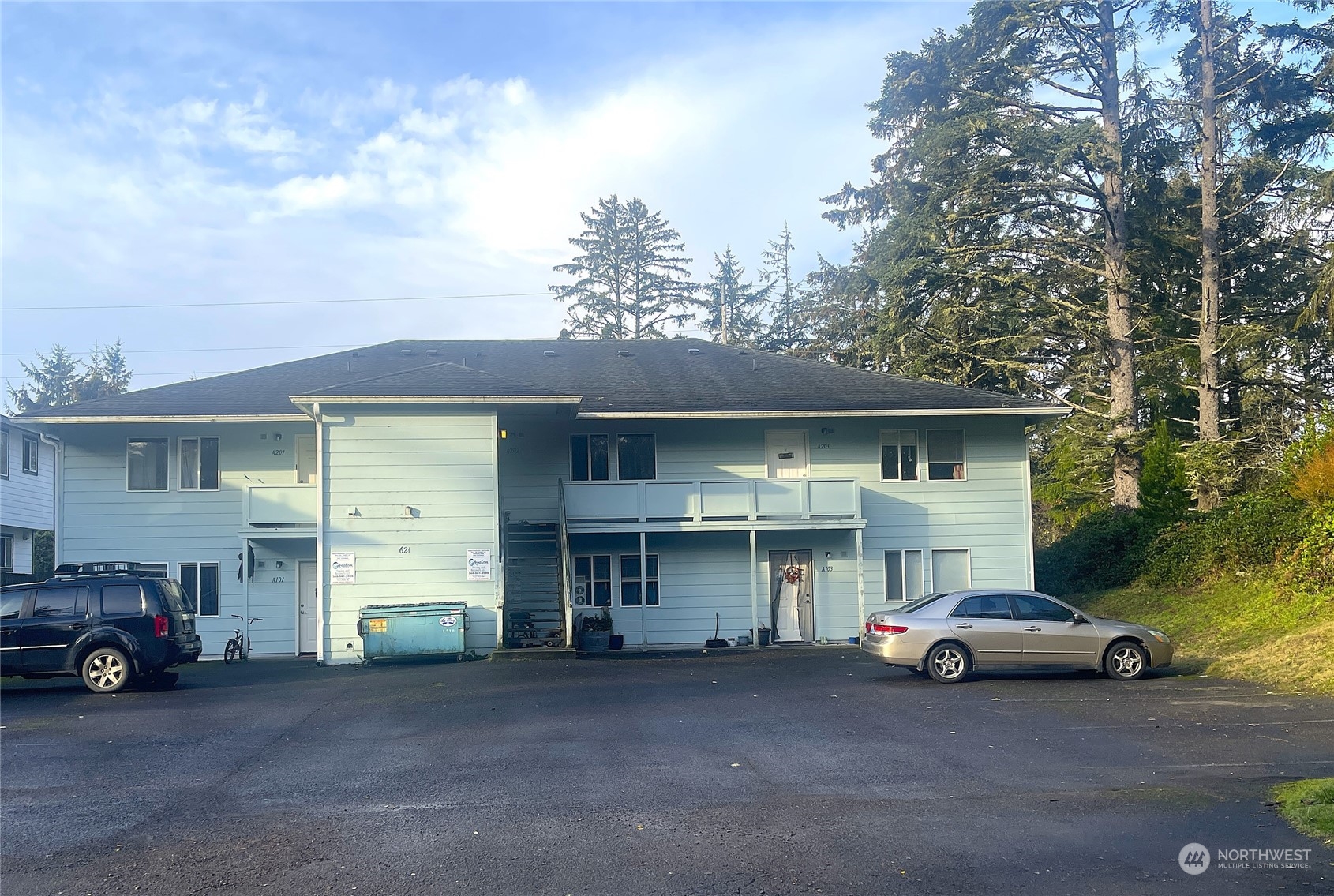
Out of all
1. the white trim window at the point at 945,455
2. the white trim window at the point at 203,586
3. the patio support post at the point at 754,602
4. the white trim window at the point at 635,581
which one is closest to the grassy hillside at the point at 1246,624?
the white trim window at the point at 945,455

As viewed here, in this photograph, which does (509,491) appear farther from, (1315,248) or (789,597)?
(1315,248)

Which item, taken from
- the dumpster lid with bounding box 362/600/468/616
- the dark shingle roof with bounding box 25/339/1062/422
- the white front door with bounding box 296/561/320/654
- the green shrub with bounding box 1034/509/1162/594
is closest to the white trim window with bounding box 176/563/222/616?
the white front door with bounding box 296/561/320/654

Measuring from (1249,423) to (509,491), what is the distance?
20.5m

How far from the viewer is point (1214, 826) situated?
24.5 feet

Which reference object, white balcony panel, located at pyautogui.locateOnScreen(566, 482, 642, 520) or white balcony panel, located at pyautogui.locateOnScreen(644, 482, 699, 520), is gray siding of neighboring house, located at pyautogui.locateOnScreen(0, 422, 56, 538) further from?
white balcony panel, located at pyautogui.locateOnScreen(644, 482, 699, 520)

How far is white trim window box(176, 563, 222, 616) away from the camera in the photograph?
22.9 meters

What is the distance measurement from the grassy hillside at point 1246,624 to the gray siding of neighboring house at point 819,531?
283cm

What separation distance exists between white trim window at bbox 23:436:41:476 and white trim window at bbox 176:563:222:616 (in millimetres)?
13253

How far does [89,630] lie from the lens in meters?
14.9

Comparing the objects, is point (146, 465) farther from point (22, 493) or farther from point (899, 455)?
point (899, 455)

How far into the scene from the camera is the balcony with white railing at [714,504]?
23.1 meters

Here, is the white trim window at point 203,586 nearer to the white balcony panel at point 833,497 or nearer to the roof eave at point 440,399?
the roof eave at point 440,399

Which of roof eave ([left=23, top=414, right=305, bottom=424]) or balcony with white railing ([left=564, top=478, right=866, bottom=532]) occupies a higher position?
roof eave ([left=23, top=414, right=305, bottom=424])

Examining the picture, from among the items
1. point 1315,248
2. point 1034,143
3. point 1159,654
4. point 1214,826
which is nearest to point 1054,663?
point 1159,654
